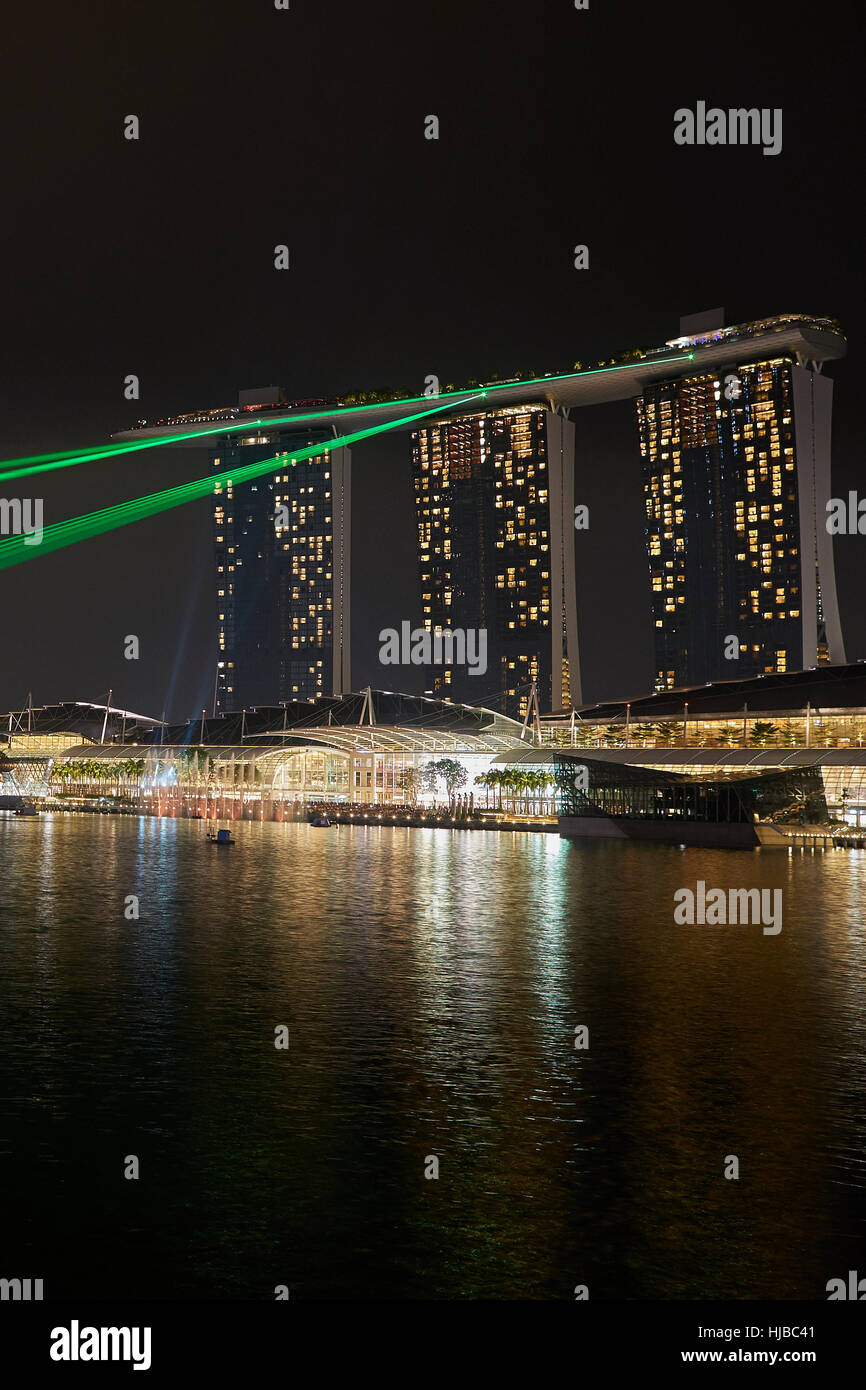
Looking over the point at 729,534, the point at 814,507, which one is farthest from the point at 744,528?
the point at 814,507

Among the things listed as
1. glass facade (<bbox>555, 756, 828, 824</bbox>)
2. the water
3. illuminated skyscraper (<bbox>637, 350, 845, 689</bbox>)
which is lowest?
the water

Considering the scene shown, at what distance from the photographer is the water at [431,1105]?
1337 cm

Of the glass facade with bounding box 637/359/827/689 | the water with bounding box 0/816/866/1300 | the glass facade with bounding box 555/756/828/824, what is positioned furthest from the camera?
the glass facade with bounding box 637/359/827/689

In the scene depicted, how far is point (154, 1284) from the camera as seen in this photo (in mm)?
12648

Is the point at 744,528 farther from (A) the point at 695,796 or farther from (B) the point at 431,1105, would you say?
(B) the point at 431,1105

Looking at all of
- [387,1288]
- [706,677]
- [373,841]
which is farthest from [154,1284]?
[706,677]

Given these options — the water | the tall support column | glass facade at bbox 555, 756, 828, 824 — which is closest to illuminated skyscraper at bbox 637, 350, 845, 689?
the tall support column

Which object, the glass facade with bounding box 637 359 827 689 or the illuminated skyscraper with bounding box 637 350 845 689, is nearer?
the illuminated skyscraper with bounding box 637 350 845 689

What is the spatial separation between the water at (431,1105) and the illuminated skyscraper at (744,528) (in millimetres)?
140644

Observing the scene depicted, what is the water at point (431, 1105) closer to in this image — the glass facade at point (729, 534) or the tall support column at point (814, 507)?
the tall support column at point (814, 507)

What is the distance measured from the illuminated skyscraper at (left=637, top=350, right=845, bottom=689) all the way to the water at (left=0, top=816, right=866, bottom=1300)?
14064 cm

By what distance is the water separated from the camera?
13367 millimetres

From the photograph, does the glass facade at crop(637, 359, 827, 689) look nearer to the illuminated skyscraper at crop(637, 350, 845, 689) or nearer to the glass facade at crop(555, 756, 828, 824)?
the illuminated skyscraper at crop(637, 350, 845, 689)

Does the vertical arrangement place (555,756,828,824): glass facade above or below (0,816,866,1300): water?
above
